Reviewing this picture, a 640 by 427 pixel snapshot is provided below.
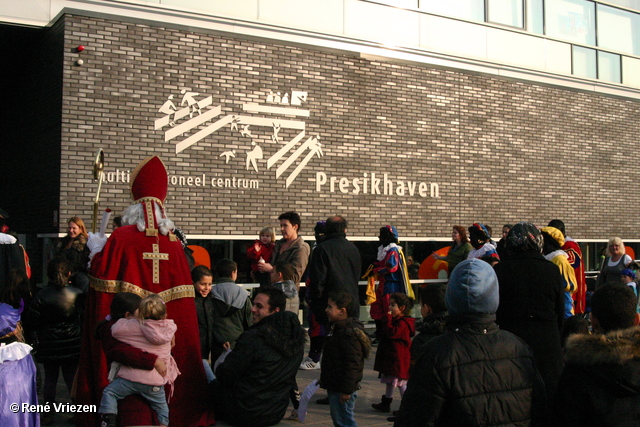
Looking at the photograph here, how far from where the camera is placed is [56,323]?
6410 mm

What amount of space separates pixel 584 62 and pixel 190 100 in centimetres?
989

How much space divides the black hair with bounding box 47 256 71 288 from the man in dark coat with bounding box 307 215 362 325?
2622mm

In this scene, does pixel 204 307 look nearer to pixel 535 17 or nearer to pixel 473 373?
pixel 473 373

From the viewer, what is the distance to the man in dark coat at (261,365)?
5.87 m

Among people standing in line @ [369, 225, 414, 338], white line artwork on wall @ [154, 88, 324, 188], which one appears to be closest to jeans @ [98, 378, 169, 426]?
people standing in line @ [369, 225, 414, 338]

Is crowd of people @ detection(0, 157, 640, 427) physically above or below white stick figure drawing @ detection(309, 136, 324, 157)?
below

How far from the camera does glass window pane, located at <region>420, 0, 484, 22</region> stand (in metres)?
13.7

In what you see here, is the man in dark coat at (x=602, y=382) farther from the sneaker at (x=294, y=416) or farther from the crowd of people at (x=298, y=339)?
the sneaker at (x=294, y=416)

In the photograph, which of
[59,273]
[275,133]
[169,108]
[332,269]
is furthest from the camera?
[275,133]

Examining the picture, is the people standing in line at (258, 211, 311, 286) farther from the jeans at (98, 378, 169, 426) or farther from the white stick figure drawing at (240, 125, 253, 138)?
the jeans at (98, 378, 169, 426)

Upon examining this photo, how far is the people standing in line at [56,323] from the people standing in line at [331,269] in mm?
2523

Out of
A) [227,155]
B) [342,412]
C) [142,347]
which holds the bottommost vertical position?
[342,412]

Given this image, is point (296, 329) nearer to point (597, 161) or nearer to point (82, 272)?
point (82, 272)

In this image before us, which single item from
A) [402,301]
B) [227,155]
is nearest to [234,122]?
[227,155]
